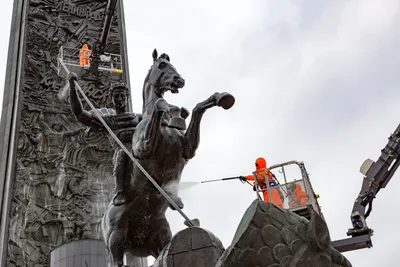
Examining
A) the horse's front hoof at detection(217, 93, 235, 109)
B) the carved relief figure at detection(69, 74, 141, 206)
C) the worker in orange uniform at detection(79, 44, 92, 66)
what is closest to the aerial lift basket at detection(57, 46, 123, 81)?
the worker in orange uniform at detection(79, 44, 92, 66)

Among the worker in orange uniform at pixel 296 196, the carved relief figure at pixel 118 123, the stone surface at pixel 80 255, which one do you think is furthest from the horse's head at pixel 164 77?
the stone surface at pixel 80 255

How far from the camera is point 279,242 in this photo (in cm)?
220

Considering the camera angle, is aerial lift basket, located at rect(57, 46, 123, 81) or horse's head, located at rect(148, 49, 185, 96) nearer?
horse's head, located at rect(148, 49, 185, 96)

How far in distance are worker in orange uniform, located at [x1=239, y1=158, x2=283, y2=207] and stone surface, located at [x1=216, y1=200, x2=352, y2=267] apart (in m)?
4.25

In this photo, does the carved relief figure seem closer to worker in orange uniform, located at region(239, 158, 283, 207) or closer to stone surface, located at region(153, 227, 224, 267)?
stone surface, located at region(153, 227, 224, 267)

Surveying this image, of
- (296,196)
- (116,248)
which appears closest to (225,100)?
(116,248)

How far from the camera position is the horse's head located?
14.3 feet

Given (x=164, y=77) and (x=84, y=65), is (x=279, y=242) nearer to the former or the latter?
(x=164, y=77)

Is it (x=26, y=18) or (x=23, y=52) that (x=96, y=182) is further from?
(x=26, y=18)

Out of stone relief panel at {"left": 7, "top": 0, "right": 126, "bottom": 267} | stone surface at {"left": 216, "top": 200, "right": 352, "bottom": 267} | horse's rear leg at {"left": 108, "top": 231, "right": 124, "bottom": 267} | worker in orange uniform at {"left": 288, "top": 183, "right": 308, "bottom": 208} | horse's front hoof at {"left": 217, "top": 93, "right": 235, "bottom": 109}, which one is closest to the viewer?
stone surface at {"left": 216, "top": 200, "right": 352, "bottom": 267}

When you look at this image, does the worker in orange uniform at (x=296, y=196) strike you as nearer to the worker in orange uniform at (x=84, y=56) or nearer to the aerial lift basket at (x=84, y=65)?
the aerial lift basket at (x=84, y=65)

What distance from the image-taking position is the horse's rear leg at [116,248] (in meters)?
4.31

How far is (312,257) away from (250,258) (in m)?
0.24

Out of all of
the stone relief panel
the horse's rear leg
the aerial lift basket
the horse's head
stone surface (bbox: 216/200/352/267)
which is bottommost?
stone surface (bbox: 216/200/352/267)
